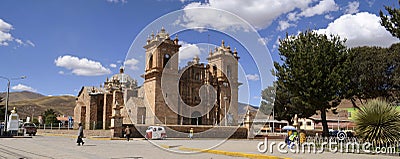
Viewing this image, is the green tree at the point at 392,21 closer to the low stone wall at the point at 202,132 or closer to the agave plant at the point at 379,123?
the agave plant at the point at 379,123

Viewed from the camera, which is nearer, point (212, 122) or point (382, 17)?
point (382, 17)

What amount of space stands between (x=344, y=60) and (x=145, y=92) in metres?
32.6

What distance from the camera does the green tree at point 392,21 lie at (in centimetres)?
1953

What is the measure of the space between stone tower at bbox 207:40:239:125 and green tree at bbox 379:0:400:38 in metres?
Result: 21.3

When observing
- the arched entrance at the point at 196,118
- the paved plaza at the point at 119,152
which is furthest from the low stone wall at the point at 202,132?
the paved plaza at the point at 119,152

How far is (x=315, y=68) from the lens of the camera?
80.1 ft

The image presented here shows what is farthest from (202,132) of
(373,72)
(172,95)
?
(373,72)

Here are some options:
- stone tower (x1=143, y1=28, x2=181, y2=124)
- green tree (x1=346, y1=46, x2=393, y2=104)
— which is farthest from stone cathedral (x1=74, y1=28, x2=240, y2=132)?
green tree (x1=346, y1=46, x2=393, y2=104)

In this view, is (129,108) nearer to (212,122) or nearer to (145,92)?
(145,92)

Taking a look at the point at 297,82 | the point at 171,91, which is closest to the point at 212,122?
the point at 171,91

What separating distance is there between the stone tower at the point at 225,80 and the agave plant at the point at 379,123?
23976 mm

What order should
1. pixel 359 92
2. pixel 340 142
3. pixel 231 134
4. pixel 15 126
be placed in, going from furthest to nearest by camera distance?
pixel 231 134, pixel 15 126, pixel 359 92, pixel 340 142

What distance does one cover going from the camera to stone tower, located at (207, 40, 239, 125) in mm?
44125

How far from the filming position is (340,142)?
18359mm
